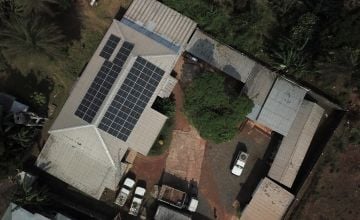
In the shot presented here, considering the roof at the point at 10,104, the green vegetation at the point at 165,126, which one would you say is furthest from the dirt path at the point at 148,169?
the roof at the point at 10,104

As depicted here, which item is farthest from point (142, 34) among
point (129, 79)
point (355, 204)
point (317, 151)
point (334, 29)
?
point (355, 204)

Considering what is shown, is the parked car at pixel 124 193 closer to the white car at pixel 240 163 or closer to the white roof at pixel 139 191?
the white roof at pixel 139 191

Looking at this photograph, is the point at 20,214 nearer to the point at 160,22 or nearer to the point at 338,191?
the point at 160,22

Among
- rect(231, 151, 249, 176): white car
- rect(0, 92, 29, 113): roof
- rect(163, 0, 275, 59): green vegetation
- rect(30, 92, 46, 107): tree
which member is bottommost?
rect(0, 92, 29, 113): roof

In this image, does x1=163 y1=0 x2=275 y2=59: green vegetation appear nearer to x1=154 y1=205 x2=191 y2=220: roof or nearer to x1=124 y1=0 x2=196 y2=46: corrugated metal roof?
x1=124 y1=0 x2=196 y2=46: corrugated metal roof

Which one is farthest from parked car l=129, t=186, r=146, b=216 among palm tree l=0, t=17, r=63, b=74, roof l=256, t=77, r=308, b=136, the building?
palm tree l=0, t=17, r=63, b=74

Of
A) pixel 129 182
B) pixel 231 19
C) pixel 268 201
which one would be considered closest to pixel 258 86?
A: pixel 231 19
